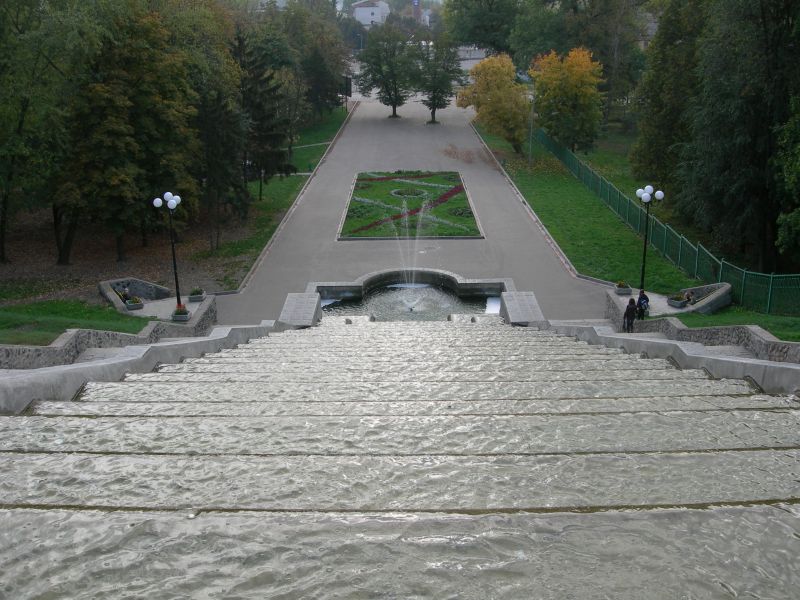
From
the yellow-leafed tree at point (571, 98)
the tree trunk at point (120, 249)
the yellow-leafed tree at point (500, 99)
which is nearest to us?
the tree trunk at point (120, 249)

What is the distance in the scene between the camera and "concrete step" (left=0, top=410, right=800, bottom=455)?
5309mm

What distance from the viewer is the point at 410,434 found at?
18.4 feet

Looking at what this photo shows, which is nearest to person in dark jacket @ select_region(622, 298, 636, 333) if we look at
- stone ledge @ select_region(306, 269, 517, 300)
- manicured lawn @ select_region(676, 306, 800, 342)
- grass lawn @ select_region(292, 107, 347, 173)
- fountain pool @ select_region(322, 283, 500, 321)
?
manicured lawn @ select_region(676, 306, 800, 342)

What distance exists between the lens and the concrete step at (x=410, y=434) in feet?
17.4

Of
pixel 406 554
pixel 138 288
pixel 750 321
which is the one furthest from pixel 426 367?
pixel 138 288

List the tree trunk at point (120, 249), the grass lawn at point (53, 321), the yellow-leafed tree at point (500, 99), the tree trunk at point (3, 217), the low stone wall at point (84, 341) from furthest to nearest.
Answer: the yellow-leafed tree at point (500, 99) < the tree trunk at point (120, 249) < the tree trunk at point (3, 217) < the grass lawn at point (53, 321) < the low stone wall at point (84, 341)

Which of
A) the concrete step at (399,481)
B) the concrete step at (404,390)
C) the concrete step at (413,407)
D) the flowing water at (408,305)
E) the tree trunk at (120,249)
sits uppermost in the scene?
the concrete step at (399,481)

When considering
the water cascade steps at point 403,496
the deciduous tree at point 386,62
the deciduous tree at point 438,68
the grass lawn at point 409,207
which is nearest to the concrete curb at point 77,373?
the water cascade steps at point 403,496

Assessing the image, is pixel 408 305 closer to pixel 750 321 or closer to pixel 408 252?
pixel 408 252

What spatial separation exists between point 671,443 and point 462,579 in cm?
259

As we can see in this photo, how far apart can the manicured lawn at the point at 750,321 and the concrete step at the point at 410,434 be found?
7.59 m

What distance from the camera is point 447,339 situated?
13.7 meters

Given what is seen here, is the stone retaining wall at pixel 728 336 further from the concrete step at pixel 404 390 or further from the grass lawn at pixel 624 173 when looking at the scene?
the grass lawn at pixel 624 173

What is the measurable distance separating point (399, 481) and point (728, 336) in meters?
11.0
